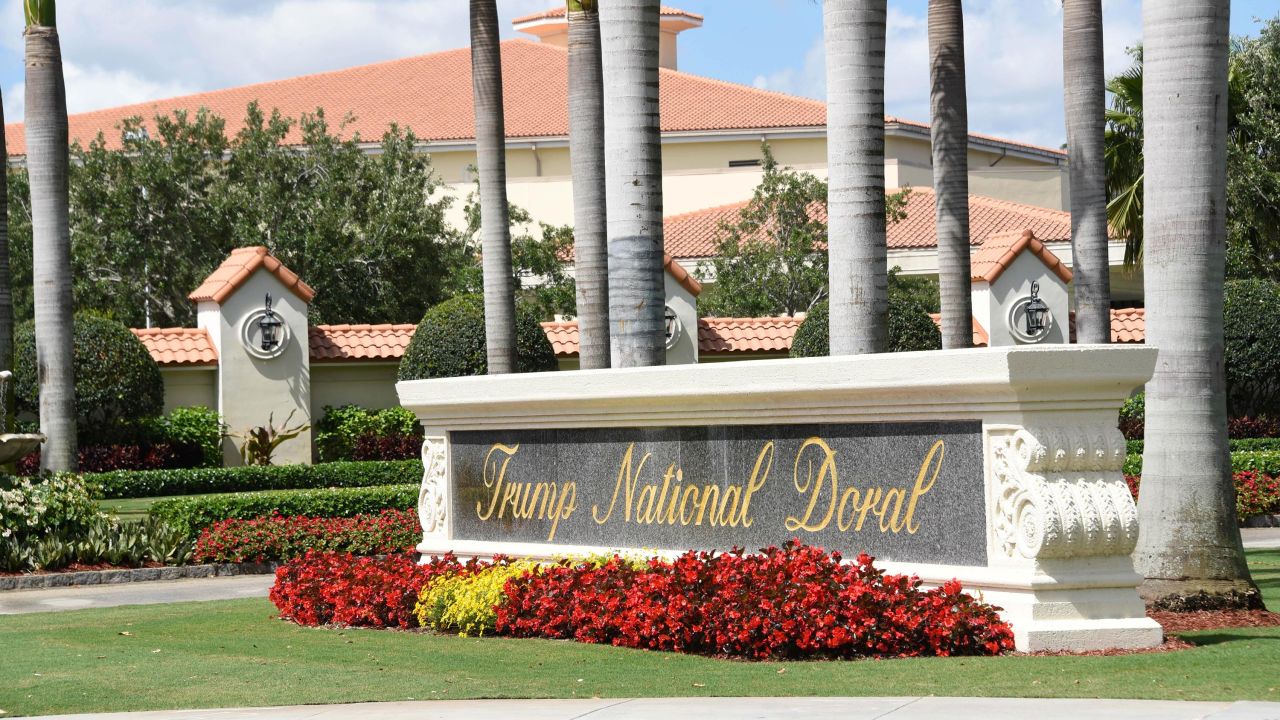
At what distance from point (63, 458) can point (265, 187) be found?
18.8m

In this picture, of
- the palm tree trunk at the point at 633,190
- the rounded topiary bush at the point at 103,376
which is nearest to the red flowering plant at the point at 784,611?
the palm tree trunk at the point at 633,190

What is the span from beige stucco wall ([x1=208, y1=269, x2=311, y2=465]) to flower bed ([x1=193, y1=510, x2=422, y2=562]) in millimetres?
10842

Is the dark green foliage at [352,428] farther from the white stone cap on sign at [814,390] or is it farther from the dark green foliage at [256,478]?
the white stone cap on sign at [814,390]

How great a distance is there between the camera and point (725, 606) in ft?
32.5

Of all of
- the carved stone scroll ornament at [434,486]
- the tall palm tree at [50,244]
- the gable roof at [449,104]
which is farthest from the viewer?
the gable roof at [449,104]

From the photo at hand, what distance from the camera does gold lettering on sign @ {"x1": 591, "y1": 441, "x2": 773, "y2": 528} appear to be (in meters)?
11.2

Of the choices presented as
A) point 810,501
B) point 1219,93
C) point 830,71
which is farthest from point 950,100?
point 810,501

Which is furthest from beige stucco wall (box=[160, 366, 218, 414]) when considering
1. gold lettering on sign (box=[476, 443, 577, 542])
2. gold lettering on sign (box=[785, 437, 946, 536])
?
gold lettering on sign (box=[785, 437, 946, 536])

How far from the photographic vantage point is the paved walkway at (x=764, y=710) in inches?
286

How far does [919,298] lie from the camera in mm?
39031

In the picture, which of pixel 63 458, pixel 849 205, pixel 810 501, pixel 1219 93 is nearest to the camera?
pixel 810 501

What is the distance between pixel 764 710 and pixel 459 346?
846 inches

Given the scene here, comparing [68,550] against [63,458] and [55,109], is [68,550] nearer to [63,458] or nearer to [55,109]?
[63,458]

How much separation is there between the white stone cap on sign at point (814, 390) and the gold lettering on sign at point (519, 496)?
1.01 feet
